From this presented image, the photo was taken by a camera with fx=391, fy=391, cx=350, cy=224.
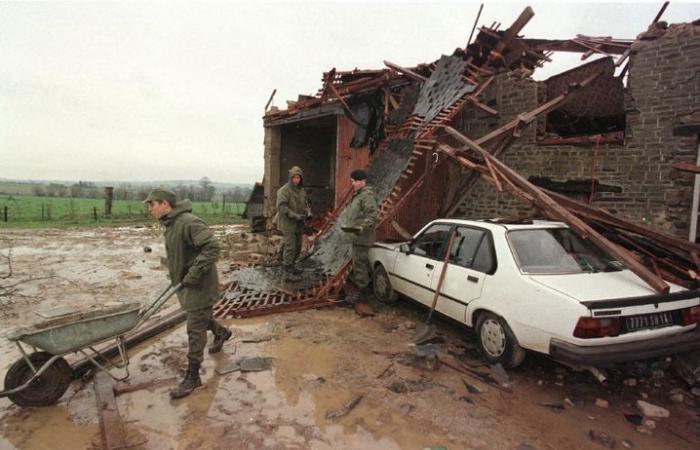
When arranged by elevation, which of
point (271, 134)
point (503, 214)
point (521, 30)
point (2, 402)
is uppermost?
point (521, 30)

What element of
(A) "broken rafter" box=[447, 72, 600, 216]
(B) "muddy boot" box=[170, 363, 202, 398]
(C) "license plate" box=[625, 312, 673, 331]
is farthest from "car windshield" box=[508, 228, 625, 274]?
(B) "muddy boot" box=[170, 363, 202, 398]

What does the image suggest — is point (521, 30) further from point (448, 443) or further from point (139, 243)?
point (139, 243)

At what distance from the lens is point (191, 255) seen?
3814 mm

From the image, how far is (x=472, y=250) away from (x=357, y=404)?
2.18 metres

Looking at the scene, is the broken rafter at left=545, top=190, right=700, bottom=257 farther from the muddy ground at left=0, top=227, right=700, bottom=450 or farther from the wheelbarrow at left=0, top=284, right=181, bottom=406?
the wheelbarrow at left=0, top=284, right=181, bottom=406

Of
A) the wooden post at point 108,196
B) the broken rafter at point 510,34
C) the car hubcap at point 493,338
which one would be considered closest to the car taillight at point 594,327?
the car hubcap at point 493,338

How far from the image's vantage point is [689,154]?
20.2 feet

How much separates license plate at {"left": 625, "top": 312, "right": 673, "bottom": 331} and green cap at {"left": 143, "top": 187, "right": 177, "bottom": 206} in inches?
169

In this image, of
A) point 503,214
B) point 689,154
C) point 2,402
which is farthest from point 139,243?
point 689,154

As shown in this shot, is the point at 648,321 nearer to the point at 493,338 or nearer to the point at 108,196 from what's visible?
the point at 493,338

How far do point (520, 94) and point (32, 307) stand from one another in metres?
9.68

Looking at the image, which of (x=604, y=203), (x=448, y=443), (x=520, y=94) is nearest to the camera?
(x=448, y=443)

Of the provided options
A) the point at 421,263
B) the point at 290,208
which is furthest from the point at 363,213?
the point at 290,208

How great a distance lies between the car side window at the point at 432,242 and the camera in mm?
5137
